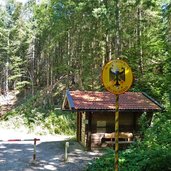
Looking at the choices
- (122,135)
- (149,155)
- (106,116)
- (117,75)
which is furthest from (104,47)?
(117,75)

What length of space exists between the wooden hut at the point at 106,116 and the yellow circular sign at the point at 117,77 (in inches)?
445

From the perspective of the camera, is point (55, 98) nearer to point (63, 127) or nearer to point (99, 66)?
point (99, 66)

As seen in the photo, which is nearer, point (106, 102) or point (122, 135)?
point (122, 135)

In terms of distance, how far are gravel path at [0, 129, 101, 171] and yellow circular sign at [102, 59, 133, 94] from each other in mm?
8019

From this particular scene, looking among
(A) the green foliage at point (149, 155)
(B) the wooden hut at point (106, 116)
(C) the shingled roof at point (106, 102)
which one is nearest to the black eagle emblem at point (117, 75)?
(A) the green foliage at point (149, 155)

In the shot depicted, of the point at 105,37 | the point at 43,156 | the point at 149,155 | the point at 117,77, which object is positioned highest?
the point at 105,37

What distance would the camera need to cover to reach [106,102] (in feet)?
61.6

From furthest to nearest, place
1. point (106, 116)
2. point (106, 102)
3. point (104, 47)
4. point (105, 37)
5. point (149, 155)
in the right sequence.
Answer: point (104, 47), point (105, 37), point (106, 102), point (106, 116), point (149, 155)

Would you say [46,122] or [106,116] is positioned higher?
[106,116]

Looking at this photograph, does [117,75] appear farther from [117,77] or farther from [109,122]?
[109,122]

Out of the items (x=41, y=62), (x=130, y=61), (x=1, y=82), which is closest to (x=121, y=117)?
(x=130, y=61)

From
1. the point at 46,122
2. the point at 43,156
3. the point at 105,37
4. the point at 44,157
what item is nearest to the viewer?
the point at 44,157

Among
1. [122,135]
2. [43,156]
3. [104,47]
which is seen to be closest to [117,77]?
[43,156]

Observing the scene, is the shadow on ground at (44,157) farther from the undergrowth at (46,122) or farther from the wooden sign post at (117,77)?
the wooden sign post at (117,77)
